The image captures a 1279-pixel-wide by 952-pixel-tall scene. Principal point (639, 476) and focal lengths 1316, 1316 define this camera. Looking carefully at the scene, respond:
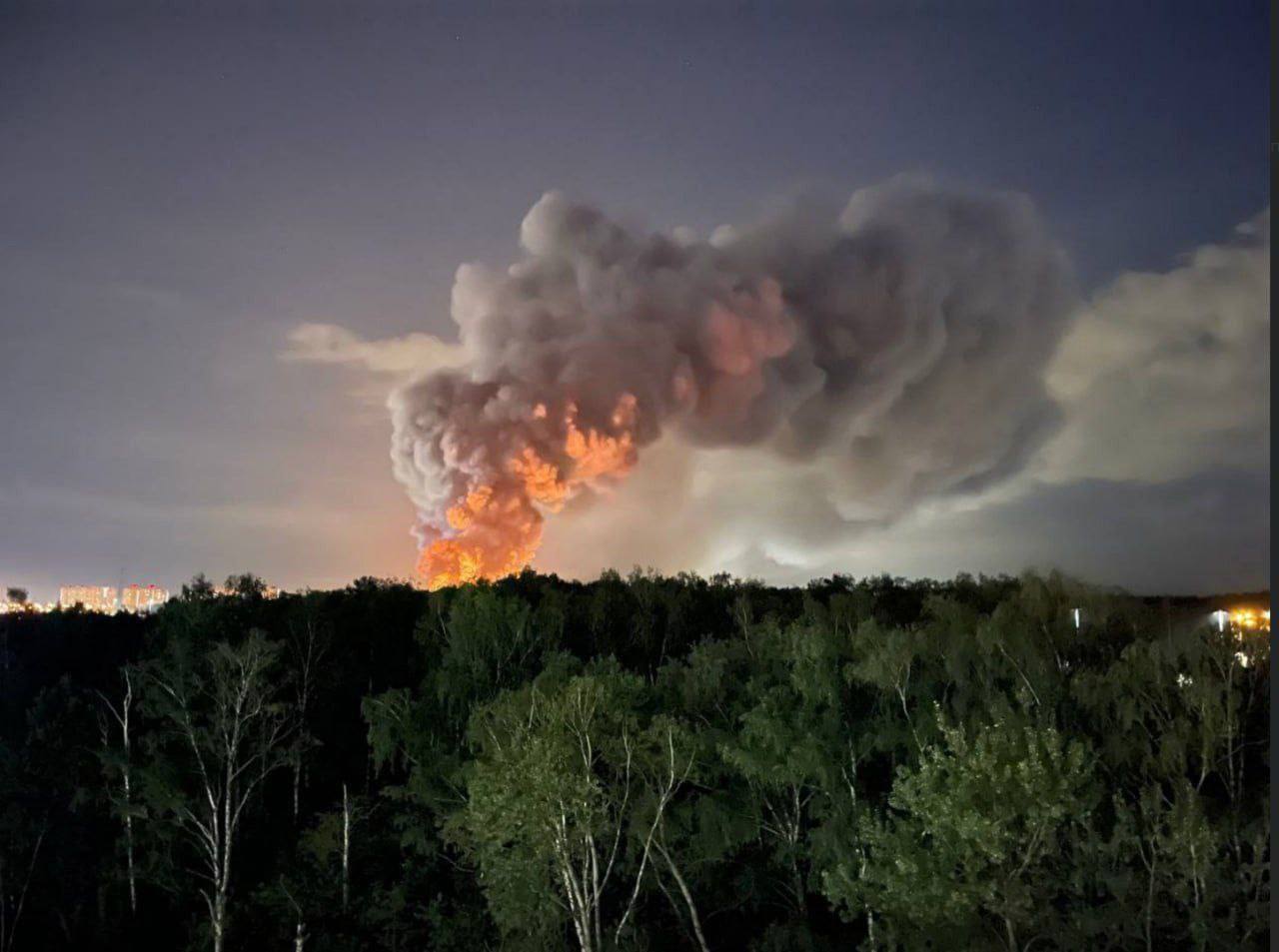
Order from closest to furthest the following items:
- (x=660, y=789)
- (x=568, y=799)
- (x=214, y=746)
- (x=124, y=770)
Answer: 1. (x=568, y=799)
2. (x=660, y=789)
3. (x=214, y=746)
4. (x=124, y=770)

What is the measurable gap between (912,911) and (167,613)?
1275 inches

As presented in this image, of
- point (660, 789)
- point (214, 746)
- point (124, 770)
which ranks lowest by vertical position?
point (660, 789)

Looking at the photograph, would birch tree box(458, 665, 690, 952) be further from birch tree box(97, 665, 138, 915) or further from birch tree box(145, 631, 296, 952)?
birch tree box(97, 665, 138, 915)

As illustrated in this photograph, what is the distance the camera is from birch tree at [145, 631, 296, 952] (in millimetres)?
39062

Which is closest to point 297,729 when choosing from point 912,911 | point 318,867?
point 318,867

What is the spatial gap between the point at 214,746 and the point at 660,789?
14.8 meters

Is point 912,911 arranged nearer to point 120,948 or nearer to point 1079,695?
point 1079,695

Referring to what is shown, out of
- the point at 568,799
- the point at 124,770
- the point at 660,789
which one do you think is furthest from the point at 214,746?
the point at 660,789

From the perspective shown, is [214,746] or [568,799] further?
[214,746]

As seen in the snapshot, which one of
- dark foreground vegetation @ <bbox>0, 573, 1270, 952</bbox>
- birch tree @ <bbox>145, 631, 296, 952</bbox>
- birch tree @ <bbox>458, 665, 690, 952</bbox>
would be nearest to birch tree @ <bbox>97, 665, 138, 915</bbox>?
dark foreground vegetation @ <bbox>0, 573, 1270, 952</bbox>

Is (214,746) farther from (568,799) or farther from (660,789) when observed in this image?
(660,789)

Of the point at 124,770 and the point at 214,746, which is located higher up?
the point at 214,746

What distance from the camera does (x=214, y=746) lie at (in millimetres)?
40469

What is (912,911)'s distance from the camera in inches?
1007
